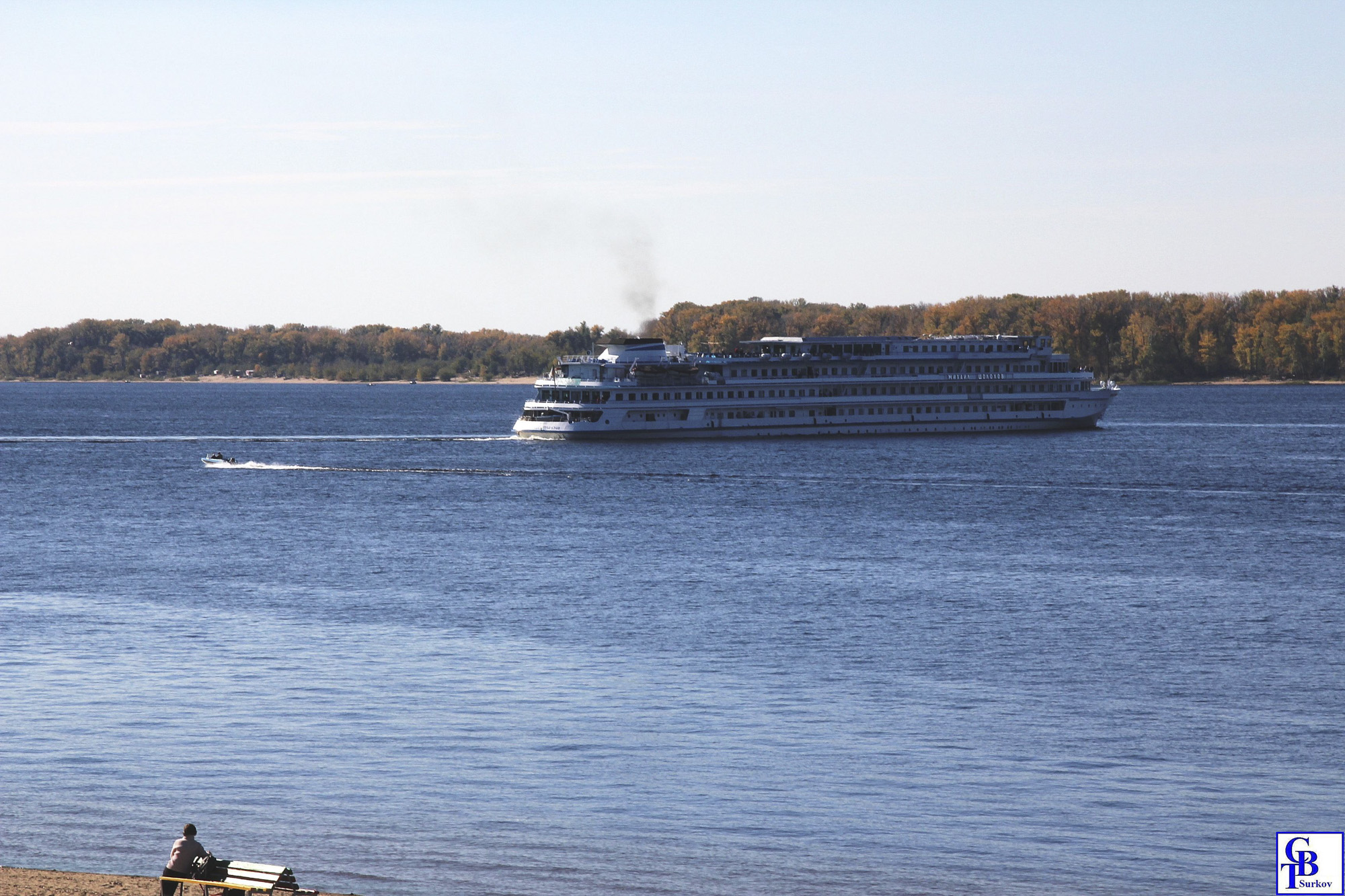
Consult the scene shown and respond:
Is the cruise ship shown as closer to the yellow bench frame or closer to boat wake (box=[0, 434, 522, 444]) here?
boat wake (box=[0, 434, 522, 444])

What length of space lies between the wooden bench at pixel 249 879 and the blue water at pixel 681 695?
2.47 metres

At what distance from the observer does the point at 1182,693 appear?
40125 mm

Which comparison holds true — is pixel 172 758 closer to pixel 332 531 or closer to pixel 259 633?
pixel 259 633

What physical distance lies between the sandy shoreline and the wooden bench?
0.93 meters

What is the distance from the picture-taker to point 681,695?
131 feet

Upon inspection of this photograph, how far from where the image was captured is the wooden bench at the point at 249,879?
22.5 meters

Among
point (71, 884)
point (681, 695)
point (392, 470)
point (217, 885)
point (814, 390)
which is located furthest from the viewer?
point (814, 390)

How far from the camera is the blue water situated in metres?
27.5

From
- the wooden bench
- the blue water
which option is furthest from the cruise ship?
the wooden bench

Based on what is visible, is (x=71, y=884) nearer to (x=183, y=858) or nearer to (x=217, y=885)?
(x=183, y=858)

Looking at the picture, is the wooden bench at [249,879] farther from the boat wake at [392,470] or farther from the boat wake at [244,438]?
the boat wake at [244,438]

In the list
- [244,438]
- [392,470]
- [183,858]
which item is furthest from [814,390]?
[183,858]

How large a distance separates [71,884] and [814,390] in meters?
127

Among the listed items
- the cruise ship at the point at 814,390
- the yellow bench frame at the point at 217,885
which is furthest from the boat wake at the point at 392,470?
the yellow bench frame at the point at 217,885
